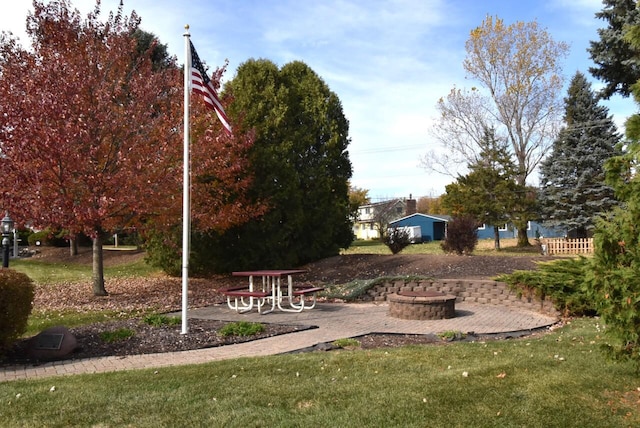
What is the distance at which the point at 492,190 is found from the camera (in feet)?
96.0

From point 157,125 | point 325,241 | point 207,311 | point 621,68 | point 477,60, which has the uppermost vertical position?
point 477,60

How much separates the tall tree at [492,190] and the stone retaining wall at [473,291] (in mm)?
17384

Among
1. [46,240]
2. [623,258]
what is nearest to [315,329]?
[623,258]

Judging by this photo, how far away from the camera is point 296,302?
38.5 ft

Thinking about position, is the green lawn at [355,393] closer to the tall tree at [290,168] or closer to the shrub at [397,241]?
the tall tree at [290,168]

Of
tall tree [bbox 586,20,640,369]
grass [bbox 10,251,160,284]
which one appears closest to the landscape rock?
tall tree [bbox 586,20,640,369]

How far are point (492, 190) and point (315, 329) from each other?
23.1 metres

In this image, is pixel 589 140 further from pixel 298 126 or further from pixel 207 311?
pixel 207 311

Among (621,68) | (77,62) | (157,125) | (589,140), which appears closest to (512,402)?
(157,125)

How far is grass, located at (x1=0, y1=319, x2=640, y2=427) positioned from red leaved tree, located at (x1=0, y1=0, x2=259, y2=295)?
649 cm

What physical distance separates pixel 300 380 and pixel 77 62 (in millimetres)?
9678

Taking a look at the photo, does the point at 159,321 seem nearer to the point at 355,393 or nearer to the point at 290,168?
the point at 355,393

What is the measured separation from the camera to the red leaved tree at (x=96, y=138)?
10625 millimetres

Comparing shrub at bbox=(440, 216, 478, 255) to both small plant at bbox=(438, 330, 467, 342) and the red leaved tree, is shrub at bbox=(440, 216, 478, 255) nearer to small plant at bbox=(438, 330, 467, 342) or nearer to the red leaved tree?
the red leaved tree
